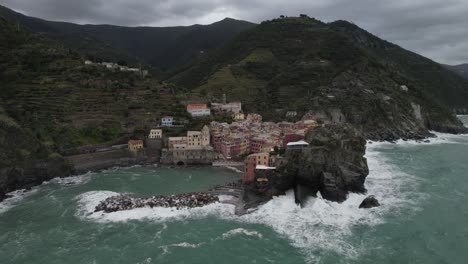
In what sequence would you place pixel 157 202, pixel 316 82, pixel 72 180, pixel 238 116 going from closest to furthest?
pixel 157 202 → pixel 72 180 → pixel 238 116 → pixel 316 82

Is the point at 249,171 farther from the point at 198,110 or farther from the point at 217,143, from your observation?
the point at 198,110

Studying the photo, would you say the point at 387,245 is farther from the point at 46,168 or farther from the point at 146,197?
the point at 46,168

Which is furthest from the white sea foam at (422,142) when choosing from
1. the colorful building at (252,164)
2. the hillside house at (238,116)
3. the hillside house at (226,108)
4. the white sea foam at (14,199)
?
the white sea foam at (14,199)

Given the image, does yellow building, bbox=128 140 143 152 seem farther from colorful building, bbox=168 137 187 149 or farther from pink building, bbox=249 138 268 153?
pink building, bbox=249 138 268 153

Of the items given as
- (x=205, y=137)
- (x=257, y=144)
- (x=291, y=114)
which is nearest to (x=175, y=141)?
(x=205, y=137)

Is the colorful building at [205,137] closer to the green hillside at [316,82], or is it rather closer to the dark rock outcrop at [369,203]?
the green hillside at [316,82]

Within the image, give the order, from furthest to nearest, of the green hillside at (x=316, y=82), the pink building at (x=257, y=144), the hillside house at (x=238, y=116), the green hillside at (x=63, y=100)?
the green hillside at (x=316, y=82) → the hillside house at (x=238, y=116) → the pink building at (x=257, y=144) → the green hillside at (x=63, y=100)

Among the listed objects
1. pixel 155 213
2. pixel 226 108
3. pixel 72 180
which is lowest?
pixel 72 180
